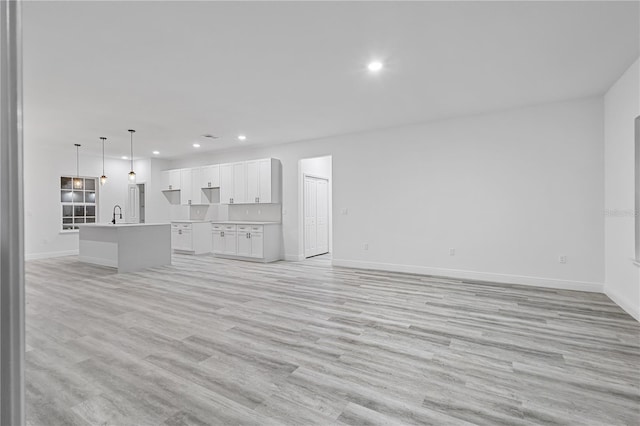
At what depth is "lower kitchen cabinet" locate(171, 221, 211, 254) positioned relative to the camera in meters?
8.41

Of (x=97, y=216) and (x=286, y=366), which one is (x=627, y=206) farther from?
Answer: (x=97, y=216)

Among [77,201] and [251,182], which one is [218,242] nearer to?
[251,182]

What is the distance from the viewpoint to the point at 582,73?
144 inches

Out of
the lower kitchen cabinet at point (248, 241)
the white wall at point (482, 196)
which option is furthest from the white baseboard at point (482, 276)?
the lower kitchen cabinet at point (248, 241)

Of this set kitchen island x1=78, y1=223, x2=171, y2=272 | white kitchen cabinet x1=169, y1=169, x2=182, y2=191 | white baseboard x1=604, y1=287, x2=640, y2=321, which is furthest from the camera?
white kitchen cabinet x1=169, y1=169, x2=182, y2=191

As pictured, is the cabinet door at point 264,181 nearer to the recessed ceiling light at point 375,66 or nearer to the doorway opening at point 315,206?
the doorway opening at point 315,206

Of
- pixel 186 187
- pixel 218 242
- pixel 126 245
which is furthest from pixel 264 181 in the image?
pixel 126 245

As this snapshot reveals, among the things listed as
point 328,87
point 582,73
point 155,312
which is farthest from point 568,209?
point 155,312

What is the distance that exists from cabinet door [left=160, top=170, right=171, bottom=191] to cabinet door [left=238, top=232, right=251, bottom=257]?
3501mm

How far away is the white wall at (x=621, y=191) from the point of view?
3.43 m

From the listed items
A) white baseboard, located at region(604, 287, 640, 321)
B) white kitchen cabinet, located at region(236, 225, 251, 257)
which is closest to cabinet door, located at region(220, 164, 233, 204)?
white kitchen cabinet, located at region(236, 225, 251, 257)

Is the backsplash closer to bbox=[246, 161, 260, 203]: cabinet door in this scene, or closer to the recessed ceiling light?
bbox=[246, 161, 260, 203]: cabinet door

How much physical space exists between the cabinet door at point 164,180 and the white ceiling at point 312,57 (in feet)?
13.2

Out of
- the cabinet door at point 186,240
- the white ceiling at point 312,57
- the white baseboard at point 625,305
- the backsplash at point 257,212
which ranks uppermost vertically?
the white ceiling at point 312,57
